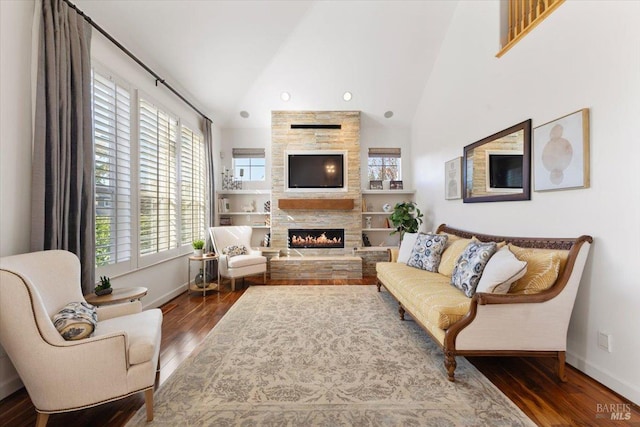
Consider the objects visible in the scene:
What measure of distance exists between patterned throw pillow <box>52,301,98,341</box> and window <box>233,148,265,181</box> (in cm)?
442

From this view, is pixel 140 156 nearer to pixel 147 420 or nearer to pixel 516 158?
pixel 147 420

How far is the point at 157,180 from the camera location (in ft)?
12.0

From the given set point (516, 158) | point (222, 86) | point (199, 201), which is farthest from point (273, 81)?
point (516, 158)

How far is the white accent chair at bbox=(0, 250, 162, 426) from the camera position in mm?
1384

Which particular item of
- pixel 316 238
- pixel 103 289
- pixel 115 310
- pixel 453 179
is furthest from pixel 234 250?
pixel 453 179

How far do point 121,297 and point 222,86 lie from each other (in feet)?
12.2

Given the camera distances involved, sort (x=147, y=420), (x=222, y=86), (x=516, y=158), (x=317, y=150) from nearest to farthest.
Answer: (x=147, y=420)
(x=516, y=158)
(x=222, y=86)
(x=317, y=150)

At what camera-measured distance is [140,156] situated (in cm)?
331

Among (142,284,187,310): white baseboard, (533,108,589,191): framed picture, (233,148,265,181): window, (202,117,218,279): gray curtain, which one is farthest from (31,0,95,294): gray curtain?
(533,108,589,191): framed picture

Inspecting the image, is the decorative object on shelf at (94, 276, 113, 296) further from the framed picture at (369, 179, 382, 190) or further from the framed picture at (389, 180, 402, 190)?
the framed picture at (389, 180, 402, 190)

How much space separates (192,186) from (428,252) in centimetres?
382

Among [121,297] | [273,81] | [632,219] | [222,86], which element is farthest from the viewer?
[273,81]

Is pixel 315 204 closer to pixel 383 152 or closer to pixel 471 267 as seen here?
pixel 383 152

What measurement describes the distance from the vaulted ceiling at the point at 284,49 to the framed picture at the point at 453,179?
192 cm
